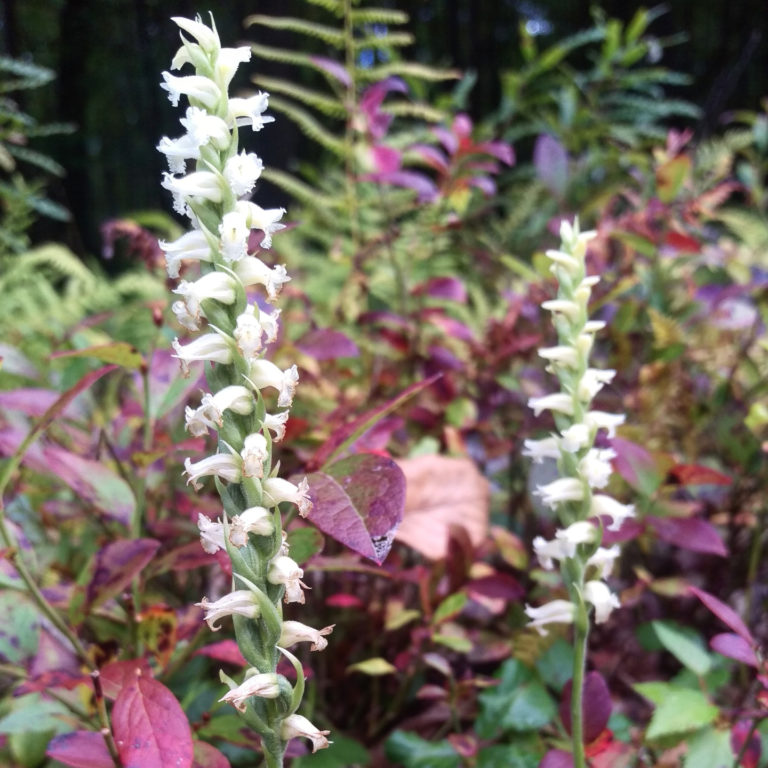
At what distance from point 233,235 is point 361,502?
185 mm

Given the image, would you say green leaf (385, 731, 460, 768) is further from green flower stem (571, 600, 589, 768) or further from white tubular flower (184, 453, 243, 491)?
white tubular flower (184, 453, 243, 491)

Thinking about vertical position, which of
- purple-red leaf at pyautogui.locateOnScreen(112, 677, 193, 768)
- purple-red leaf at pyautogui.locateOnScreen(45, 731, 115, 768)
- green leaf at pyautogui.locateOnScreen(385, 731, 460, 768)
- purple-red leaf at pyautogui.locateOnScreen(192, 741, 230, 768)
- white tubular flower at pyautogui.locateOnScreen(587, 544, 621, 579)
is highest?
white tubular flower at pyautogui.locateOnScreen(587, 544, 621, 579)

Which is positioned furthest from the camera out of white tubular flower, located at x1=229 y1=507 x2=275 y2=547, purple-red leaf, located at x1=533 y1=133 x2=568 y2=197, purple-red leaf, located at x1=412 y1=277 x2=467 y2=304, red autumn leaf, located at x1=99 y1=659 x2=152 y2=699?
purple-red leaf, located at x1=533 y1=133 x2=568 y2=197

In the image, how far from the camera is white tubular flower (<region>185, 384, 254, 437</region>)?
0.37 metres

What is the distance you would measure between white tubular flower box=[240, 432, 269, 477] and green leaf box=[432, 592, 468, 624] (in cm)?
38

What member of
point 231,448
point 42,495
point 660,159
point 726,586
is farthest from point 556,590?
point 660,159

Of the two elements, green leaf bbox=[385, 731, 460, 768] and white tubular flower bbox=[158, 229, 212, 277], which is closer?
white tubular flower bbox=[158, 229, 212, 277]

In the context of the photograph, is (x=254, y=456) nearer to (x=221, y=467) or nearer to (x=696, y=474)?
(x=221, y=467)

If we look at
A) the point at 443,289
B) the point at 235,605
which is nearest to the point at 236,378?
the point at 235,605

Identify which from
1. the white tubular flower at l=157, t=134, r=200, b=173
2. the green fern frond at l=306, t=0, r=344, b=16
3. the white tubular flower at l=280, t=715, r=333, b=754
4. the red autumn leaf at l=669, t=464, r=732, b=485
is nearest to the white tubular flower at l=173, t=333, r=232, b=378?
the white tubular flower at l=157, t=134, r=200, b=173

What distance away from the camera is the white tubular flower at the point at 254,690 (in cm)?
37

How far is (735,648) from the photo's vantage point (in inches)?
20.8

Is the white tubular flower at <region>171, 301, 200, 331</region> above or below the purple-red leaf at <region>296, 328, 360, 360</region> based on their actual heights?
above

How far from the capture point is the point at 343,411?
0.90 meters
